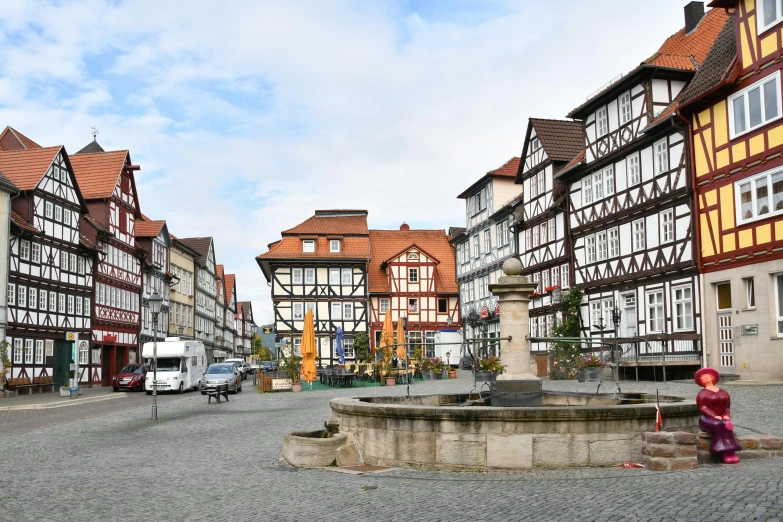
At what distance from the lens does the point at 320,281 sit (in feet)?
195

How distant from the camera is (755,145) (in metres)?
23.7

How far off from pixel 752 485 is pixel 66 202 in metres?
38.8

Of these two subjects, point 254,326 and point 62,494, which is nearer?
point 62,494

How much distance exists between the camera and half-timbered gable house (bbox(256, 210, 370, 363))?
58.6 meters

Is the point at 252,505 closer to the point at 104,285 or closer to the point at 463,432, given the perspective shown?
the point at 463,432

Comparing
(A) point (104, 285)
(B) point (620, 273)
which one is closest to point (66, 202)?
(A) point (104, 285)

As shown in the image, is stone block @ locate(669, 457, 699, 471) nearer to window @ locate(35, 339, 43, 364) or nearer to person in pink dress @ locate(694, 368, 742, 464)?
person in pink dress @ locate(694, 368, 742, 464)

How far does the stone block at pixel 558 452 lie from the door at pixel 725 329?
16871mm

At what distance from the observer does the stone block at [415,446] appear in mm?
10445

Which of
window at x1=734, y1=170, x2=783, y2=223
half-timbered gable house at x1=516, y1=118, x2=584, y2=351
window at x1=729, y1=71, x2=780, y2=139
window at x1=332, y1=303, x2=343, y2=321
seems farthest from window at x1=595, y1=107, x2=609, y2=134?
window at x1=332, y1=303, x2=343, y2=321

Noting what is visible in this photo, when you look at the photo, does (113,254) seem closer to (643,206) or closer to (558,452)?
(643,206)

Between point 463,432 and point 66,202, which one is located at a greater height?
point 66,202

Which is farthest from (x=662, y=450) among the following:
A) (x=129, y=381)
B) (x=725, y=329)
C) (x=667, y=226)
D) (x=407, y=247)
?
(x=407, y=247)

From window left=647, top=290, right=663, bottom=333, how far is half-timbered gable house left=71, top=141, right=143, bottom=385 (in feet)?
95.2
